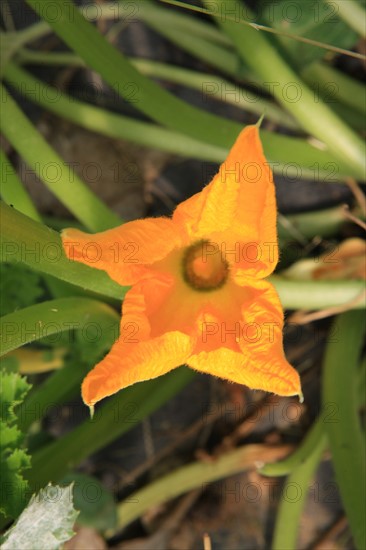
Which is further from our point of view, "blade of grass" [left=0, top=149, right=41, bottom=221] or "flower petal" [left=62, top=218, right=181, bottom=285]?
"blade of grass" [left=0, top=149, right=41, bottom=221]

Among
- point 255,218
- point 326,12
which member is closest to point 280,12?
point 326,12

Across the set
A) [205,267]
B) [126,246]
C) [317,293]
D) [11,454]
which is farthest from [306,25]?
[11,454]

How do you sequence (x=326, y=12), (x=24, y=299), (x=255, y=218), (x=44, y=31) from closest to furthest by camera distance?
(x=255, y=218), (x=24, y=299), (x=326, y=12), (x=44, y=31)

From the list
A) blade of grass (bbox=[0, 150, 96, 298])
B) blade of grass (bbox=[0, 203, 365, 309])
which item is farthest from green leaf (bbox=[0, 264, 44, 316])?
blade of grass (bbox=[0, 203, 365, 309])

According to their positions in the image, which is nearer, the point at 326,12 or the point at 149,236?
the point at 149,236

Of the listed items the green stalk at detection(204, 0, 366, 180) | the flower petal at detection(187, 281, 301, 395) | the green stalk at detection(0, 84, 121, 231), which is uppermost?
the green stalk at detection(204, 0, 366, 180)

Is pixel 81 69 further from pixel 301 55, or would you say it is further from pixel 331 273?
pixel 331 273

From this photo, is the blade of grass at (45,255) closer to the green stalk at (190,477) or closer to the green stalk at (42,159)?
the green stalk at (42,159)

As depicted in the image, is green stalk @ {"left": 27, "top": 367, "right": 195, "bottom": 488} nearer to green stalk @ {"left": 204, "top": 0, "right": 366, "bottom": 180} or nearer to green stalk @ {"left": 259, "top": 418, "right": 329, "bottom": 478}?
green stalk @ {"left": 259, "top": 418, "right": 329, "bottom": 478}
